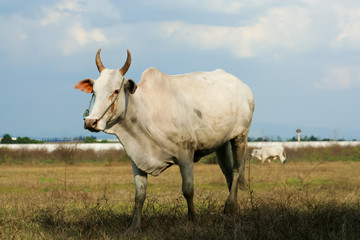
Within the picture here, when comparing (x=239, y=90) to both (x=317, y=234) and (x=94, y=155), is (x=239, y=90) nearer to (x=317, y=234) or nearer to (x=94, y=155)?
(x=317, y=234)

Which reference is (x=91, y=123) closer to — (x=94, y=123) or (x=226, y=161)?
(x=94, y=123)

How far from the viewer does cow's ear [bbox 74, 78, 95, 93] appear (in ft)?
17.5

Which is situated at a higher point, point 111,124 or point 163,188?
point 111,124

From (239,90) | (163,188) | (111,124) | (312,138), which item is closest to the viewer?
(111,124)

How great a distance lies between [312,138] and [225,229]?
56898 millimetres

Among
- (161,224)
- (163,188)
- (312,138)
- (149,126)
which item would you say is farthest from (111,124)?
(312,138)

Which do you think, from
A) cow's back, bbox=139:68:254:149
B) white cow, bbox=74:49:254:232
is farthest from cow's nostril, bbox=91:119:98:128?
cow's back, bbox=139:68:254:149

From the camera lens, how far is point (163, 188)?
13.1 m

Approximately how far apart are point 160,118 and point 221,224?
1.37m

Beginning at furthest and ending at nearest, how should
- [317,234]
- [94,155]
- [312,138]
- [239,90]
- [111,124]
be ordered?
[312,138]
[94,155]
[239,90]
[111,124]
[317,234]

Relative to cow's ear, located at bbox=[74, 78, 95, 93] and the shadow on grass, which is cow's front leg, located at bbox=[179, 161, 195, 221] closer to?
the shadow on grass

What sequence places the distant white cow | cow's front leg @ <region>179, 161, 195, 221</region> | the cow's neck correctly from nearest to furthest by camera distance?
the cow's neck, cow's front leg @ <region>179, 161, 195, 221</region>, the distant white cow

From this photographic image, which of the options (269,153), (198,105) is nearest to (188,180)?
(198,105)

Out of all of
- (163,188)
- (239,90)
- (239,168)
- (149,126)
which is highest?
(239,90)
